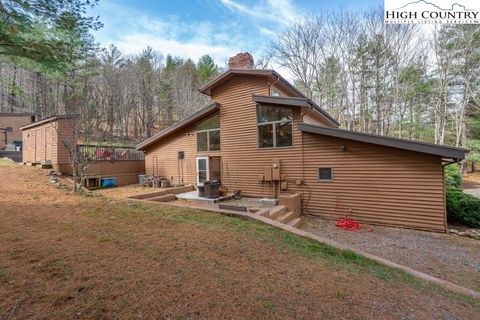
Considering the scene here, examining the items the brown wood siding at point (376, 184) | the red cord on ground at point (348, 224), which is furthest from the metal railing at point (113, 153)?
the red cord on ground at point (348, 224)

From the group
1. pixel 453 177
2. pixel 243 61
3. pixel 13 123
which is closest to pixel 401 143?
pixel 243 61

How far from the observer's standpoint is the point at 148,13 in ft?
33.4

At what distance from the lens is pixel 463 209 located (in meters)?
7.77

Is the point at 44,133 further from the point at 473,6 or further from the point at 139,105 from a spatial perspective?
the point at 473,6

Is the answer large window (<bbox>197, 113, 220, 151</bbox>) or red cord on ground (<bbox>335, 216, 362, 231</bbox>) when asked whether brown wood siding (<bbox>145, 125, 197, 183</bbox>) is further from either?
red cord on ground (<bbox>335, 216, 362, 231</bbox>)

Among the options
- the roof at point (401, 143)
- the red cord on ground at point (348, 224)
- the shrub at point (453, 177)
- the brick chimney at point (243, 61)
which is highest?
the brick chimney at point (243, 61)

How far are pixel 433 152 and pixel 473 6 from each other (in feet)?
38.8

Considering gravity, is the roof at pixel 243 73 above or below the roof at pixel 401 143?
above

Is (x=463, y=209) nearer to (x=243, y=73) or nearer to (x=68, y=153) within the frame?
(x=243, y=73)

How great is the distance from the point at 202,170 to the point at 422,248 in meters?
9.21

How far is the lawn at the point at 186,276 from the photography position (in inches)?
87.6

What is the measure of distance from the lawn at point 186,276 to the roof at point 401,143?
13.9 feet

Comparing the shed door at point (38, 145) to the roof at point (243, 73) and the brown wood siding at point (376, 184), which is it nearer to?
→ the roof at point (243, 73)

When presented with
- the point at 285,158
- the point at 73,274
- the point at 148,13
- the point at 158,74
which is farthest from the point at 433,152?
the point at 158,74
